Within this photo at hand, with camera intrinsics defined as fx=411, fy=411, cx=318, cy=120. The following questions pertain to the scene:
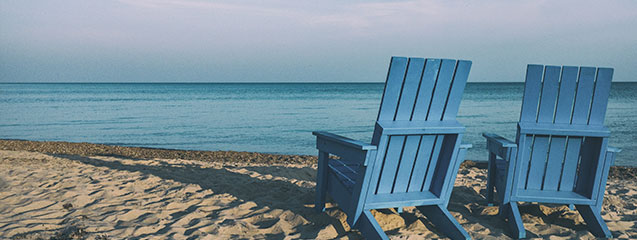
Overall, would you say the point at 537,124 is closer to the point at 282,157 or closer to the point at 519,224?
the point at 519,224

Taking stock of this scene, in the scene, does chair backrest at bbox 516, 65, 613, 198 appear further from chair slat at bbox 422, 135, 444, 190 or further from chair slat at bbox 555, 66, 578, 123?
chair slat at bbox 422, 135, 444, 190

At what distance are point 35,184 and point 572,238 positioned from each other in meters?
4.70

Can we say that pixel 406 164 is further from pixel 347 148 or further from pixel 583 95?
pixel 583 95

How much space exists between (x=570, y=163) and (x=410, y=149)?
1.32 meters

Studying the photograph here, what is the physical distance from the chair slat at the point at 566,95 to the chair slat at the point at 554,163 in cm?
15

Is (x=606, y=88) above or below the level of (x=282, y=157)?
above

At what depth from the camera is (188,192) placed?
3.83m

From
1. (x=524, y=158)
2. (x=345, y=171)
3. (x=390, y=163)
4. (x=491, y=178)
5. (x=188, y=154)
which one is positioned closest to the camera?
(x=390, y=163)

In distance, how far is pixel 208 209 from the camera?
334 cm

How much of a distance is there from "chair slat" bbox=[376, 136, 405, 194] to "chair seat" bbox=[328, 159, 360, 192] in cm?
20

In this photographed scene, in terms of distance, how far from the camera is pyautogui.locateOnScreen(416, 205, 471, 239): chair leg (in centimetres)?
268

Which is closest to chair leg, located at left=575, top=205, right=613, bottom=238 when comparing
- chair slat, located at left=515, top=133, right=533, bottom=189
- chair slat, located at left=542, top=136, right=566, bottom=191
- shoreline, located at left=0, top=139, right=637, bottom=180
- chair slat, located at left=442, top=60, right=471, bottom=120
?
chair slat, located at left=542, top=136, right=566, bottom=191

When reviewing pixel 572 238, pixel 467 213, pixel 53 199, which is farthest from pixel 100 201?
pixel 572 238

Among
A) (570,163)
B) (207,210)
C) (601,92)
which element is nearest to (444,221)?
(570,163)
